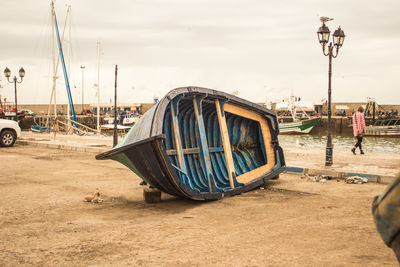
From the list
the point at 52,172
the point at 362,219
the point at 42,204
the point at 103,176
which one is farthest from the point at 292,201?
the point at 52,172

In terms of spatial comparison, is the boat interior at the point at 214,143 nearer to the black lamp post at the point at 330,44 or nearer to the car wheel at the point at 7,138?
the black lamp post at the point at 330,44

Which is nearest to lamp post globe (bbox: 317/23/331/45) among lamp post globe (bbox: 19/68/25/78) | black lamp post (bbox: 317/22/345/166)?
black lamp post (bbox: 317/22/345/166)

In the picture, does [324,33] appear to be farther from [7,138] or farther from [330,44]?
[7,138]

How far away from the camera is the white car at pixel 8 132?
21531 millimetres

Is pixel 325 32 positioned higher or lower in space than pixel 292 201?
higher

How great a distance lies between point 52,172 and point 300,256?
9.36 m

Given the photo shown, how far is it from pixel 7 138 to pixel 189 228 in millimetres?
18190

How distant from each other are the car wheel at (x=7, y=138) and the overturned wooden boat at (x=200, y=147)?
14797 mm

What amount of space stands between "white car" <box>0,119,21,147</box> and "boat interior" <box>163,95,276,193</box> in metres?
14.5

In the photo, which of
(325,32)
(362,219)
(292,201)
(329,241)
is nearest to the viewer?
(329,241)

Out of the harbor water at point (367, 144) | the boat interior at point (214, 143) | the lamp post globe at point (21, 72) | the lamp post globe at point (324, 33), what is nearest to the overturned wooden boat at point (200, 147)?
the boat interior at point (214, 143)

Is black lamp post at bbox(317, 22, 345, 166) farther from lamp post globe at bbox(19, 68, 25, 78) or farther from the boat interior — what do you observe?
lamp post globe at bbox(19, 68, 25, 78)

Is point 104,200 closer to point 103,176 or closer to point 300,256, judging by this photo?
point 103,176

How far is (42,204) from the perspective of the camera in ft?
26.5
